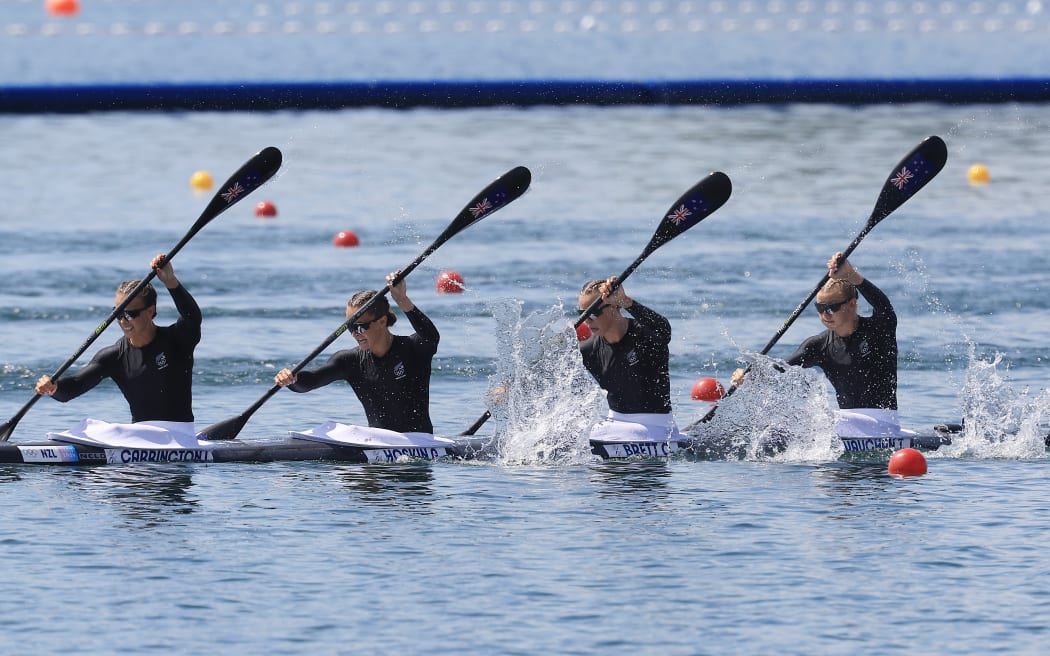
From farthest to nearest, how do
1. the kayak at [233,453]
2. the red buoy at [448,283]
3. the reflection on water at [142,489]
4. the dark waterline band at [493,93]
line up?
the dark waterline band at [493,93], the red buoy at [448,283], the kayak at [233,453], the reflection on water at [142,489]

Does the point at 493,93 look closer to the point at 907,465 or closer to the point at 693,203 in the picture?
the point at 693,203

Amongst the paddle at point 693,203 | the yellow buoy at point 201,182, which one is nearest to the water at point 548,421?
the yellow buoy at point 201,182

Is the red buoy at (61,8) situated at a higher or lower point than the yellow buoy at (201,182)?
higher

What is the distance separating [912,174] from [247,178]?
407 cm

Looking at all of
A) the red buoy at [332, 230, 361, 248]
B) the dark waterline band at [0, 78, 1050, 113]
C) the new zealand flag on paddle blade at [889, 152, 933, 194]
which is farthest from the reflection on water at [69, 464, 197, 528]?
the dark waterline band at [0, 78, 1050, 113]

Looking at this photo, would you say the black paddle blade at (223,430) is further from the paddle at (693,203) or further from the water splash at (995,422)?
the water splash at (995,422)

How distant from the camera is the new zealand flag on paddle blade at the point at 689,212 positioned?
12523 millimetres

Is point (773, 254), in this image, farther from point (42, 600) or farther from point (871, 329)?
point (42, 600)

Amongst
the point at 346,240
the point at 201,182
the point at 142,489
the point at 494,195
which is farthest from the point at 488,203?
the point at 201,182

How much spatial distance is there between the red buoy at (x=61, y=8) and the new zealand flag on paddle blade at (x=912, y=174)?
2366cm

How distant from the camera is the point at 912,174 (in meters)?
12.9

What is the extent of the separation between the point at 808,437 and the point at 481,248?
8.47 meters

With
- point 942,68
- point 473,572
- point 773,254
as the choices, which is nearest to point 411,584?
point 473,572

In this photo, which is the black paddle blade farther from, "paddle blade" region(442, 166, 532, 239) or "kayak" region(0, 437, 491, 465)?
"paddle blade" region(442, 166, 532, 239)
